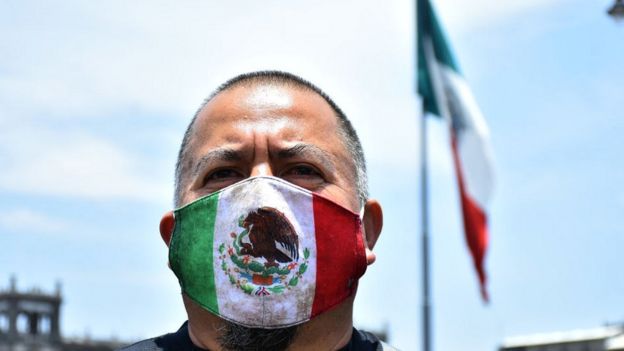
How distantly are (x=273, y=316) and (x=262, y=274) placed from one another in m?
0.12

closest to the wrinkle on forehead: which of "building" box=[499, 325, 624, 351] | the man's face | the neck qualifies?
the man's face

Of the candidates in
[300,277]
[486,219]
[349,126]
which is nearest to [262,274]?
[300,277]

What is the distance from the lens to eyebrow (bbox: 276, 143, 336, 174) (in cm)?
343

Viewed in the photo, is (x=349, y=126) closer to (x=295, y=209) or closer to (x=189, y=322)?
(x=295, y=209)

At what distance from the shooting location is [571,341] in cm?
6894

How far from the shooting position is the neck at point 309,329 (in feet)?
11.0

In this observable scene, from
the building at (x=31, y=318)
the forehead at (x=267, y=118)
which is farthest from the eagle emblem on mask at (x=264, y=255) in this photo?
the building at (x=31, y=318)

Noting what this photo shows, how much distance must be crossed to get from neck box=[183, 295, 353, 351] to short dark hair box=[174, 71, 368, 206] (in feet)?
1.07

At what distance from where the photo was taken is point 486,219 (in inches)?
1043

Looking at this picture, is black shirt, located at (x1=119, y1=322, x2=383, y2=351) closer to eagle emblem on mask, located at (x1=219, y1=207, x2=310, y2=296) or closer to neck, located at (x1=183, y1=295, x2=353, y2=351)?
neck, located at (x1=183, y1=295, x2=353, y2=351)

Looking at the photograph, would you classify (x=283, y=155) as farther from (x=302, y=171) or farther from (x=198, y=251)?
(x=198, y=251)

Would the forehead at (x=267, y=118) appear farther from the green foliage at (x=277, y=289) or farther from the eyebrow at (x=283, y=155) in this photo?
the green foliage at (x=277, y=289)

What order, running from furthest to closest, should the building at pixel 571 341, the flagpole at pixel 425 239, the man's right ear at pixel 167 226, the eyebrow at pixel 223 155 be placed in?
the building at pixel 571 341, the flagpole at pixel 425 239, the man's right ear at pixel 167 226, the eyebrow at pixel 223 155

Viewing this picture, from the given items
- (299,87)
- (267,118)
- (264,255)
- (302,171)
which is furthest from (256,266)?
(299,87)
